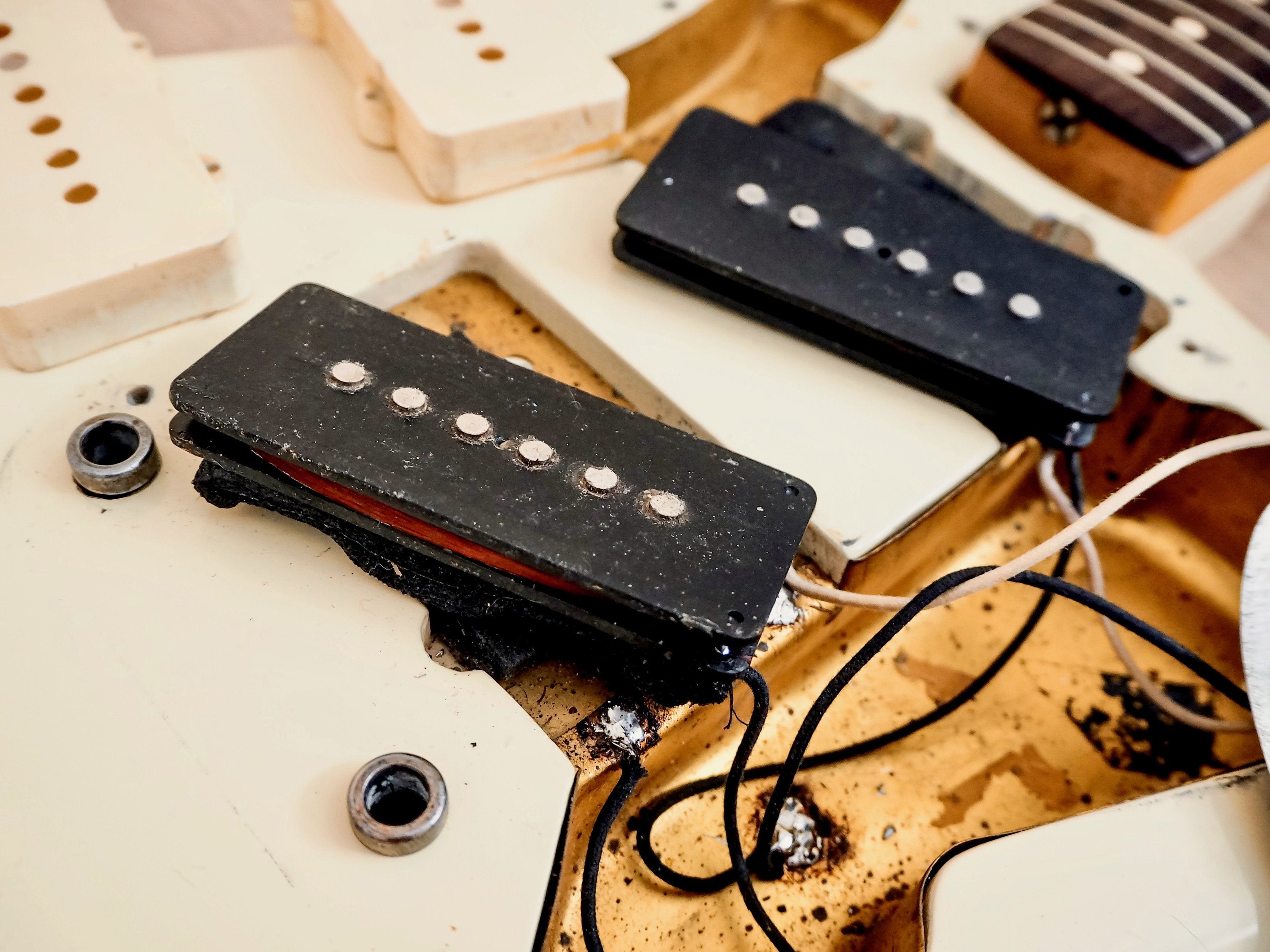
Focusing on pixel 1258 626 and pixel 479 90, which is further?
pixel 479 90

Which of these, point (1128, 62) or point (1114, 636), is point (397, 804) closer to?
point (1114, 636)

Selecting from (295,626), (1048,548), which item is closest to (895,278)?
(1048,548)

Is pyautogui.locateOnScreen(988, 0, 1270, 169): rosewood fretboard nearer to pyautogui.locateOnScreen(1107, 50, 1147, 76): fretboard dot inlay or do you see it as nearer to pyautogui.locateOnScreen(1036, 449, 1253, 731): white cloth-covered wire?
pyautogui.locateOnScreen(1107, 50, 1147, 76): fretboard dot inlay

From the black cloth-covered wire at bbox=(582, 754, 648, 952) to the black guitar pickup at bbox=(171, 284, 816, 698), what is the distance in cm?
5

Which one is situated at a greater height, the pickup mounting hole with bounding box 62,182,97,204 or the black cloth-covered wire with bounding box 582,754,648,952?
the pickup mounting hole with bounding box 62,182,97,204

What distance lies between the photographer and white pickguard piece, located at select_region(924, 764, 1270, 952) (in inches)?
18.9

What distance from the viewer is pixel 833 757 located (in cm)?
64

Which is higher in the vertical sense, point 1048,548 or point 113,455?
point 1048,548

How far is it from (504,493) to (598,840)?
180mm

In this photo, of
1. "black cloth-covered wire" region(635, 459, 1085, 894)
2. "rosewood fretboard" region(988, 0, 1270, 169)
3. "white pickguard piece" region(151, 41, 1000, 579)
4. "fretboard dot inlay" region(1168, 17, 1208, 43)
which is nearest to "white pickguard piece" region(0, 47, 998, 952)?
"white pickguard piece" region(151, 41, 1000, 579)

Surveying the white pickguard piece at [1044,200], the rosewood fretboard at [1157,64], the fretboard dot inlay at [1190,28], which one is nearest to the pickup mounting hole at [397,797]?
the white pickguard piece at [1044,200]

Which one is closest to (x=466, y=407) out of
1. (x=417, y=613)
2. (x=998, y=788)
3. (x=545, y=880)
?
(x=417, y=613)

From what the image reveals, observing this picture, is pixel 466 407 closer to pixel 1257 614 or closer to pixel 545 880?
pixel 545 880

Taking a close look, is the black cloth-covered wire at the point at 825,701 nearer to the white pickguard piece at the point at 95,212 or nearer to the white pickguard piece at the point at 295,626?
the white pickguard piece at the point at 295,626
